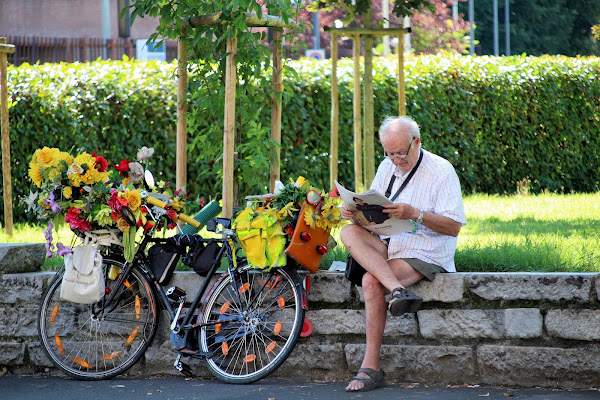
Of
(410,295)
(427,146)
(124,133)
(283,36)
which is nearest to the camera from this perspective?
(410,295)

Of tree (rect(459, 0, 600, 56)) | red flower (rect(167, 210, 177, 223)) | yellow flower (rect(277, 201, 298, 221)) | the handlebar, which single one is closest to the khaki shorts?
yellow flower (rect(277, 201, 298, 221))

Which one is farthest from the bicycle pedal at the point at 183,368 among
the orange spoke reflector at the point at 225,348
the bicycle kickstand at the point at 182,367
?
the orange spoke reflector at the point at 225,348

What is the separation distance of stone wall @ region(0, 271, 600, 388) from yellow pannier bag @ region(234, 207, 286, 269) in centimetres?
34

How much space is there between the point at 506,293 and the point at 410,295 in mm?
619

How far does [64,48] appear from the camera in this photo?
77.9ft

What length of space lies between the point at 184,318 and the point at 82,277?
0.66 metres

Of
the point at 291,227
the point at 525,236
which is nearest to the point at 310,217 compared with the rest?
the point at 291,227

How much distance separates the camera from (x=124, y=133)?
9.83m

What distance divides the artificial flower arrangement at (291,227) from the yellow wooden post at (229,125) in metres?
0.84

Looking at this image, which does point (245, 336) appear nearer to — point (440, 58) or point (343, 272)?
point (343, 272)

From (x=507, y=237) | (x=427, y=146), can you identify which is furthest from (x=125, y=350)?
(x=427, y=146)

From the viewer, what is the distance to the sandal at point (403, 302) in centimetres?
486

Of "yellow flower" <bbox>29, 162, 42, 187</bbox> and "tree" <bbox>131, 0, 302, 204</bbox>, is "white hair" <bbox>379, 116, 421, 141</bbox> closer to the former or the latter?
"tree" <bbox>131, 0, 302, 204</bbox>

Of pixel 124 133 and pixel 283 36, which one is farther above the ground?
pixel 283 36
